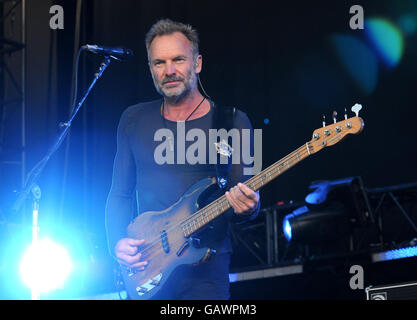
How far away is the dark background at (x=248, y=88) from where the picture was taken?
4738 millimetres

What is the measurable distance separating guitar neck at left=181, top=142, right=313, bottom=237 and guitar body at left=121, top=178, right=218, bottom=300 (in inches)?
1.7

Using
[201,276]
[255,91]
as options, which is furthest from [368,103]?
[201,276]

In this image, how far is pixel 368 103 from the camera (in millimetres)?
5461

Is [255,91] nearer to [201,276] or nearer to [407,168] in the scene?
[407,168]

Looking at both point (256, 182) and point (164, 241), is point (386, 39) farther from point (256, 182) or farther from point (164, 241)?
point (164, 241)

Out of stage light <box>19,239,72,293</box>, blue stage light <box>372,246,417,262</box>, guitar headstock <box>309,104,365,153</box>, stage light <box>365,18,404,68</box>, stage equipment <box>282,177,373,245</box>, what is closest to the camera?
guitar headstock <box>309,104,365,153</box>

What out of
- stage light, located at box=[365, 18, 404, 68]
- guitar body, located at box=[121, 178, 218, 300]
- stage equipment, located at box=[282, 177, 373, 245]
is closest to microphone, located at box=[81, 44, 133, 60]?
guitar body, located at box=[121, 178, 218, 300]

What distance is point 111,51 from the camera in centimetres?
324

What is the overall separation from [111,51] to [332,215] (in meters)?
2.26

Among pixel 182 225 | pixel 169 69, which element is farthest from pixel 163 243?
pixel 169 69

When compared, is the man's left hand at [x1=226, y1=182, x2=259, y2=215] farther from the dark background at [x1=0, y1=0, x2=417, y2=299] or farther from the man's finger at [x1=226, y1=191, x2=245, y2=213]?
the dark background at [x1=0, y1=0, x2=417, y2=299]

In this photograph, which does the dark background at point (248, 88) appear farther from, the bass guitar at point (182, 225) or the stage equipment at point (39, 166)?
the bass guitar at point (182, 225)

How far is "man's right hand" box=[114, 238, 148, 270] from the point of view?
2961 mm

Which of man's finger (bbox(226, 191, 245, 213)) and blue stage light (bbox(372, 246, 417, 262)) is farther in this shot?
blue stage light (bbox(372, 246, 417, 262))
